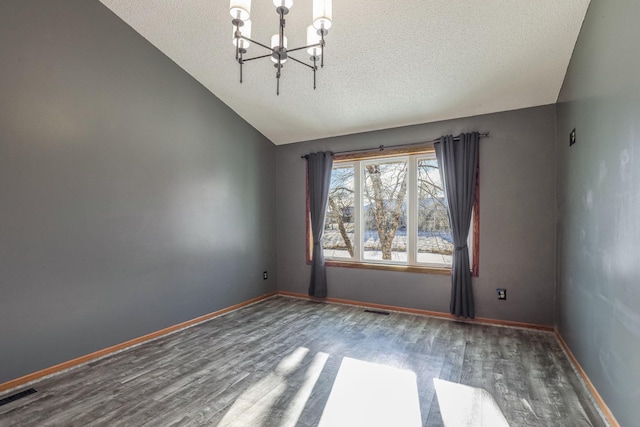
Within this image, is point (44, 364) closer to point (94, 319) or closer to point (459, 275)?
point (94, 319)

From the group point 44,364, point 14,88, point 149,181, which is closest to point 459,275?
point 149,181

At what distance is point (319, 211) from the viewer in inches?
190

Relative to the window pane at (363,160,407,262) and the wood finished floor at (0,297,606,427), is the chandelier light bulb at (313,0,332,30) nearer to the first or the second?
the wood finished floor at (0,297,606,427)

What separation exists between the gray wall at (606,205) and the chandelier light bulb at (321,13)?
1.60m

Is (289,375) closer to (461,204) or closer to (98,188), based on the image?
(98,188)

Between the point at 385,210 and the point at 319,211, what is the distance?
0.98m

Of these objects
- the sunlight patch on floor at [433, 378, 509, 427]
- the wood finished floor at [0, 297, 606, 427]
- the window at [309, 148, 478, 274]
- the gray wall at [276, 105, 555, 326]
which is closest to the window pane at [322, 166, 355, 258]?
the window at [309, 148, 478, 274]

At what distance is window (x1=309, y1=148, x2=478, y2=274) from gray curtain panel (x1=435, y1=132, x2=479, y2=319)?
0.14 metres

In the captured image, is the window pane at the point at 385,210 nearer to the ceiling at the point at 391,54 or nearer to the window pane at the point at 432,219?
the window pane at the point at 432,219

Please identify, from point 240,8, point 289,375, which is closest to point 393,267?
point 289,375

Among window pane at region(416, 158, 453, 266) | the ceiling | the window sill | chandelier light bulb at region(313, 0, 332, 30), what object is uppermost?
the ceiling

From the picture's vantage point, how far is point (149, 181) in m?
3.36

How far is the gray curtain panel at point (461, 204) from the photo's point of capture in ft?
12.5

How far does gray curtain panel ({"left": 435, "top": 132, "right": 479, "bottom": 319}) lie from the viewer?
3.80m
